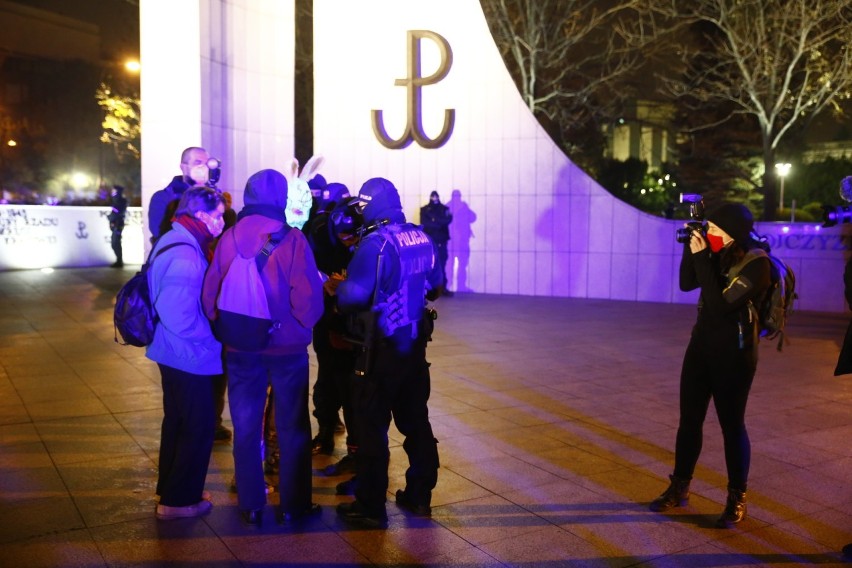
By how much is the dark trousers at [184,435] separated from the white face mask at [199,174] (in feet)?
5.18

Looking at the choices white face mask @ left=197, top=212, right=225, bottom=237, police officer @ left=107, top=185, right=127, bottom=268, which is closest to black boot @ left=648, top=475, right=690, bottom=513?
white face mask @ left=197, top=212, right=225, bottom=237

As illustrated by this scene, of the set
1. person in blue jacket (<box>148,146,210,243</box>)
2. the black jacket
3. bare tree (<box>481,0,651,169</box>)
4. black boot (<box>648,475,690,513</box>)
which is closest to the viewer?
the black jacket

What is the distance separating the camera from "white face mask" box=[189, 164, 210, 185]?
17.8ft

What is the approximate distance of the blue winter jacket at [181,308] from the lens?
4.15m

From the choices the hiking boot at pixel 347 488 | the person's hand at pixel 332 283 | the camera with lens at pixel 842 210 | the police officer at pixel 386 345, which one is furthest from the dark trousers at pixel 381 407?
the camera with lens at pixel 842 210

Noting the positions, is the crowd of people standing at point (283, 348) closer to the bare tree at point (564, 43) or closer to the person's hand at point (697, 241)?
the person's hand at point (697, 241)

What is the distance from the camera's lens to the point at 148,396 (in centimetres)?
Answer: 699

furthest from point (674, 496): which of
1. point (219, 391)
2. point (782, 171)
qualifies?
point (782, 171)

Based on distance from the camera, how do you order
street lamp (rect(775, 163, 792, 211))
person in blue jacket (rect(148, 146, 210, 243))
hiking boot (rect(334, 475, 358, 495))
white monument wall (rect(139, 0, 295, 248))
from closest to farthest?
hiking boot (rect(334, 475, 358, 495)) < person in blue jacket (rect(148, 146, 210, 243)) < white monument wall (rect(139, 0, 295, 248)) < street lamp (rect(775, 163, 792, 211))

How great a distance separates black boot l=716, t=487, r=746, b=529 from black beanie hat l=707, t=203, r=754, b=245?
54.1 inches

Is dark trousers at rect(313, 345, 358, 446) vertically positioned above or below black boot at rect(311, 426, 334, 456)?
above

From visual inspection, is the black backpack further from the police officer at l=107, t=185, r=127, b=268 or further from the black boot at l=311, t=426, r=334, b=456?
the police officer at l=107, t=185, r=127, b=268

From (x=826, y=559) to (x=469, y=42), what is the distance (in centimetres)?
1273

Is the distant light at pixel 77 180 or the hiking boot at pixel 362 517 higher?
the distant light at pixel 77 180
